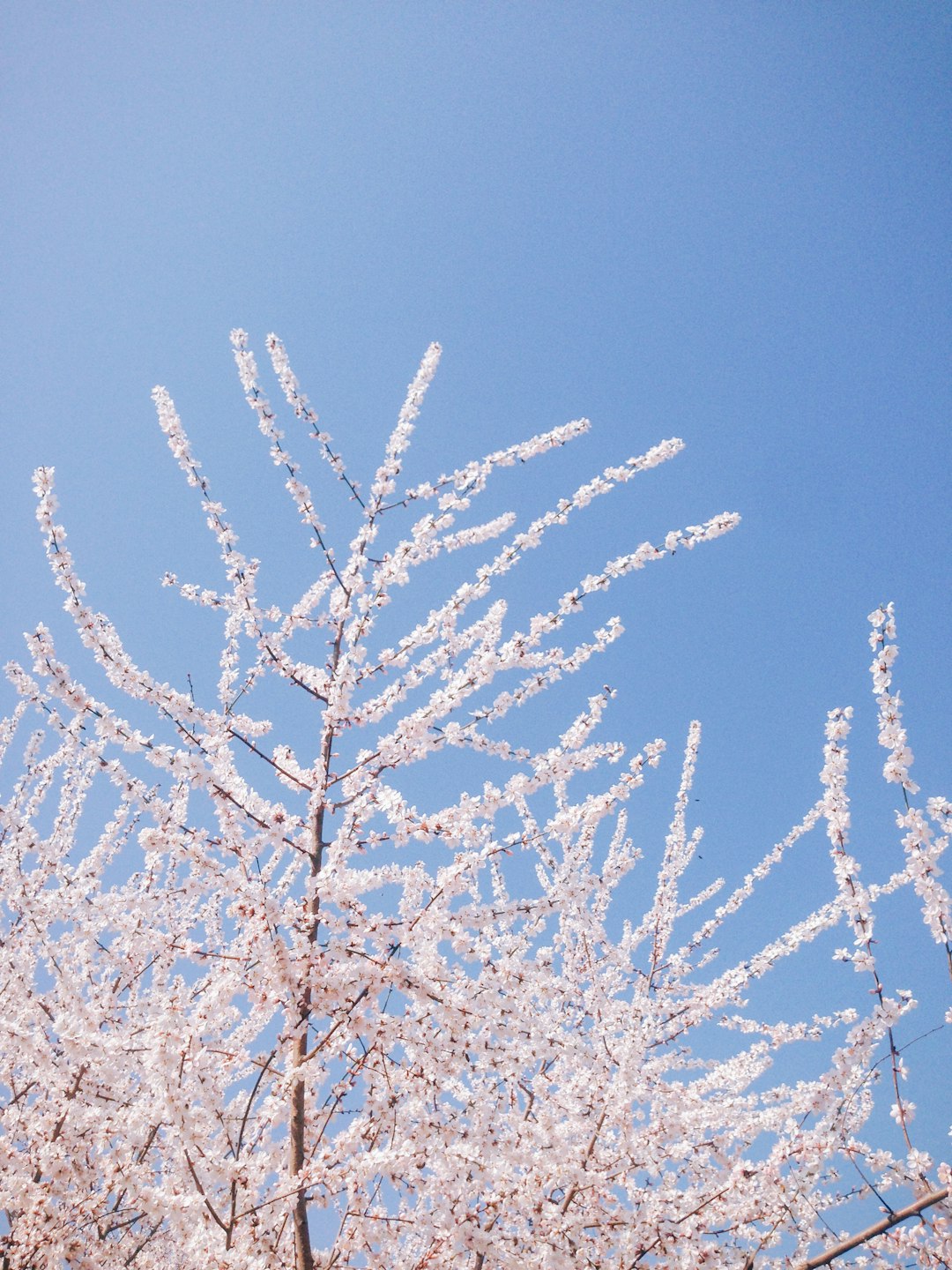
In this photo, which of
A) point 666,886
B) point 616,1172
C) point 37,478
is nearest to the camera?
point 37,478

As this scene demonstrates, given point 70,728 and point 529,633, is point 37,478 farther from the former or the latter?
point 529,633

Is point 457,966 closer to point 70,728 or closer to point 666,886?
point 70,728

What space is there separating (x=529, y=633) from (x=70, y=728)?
2791 mm

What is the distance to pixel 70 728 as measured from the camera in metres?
3.71

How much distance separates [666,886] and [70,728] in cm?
622

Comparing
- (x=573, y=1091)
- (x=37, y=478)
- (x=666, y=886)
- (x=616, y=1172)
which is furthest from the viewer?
(x=666, y=886)

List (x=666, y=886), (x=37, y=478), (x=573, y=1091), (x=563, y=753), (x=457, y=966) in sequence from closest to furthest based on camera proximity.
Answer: (x=37, y=478), (x=457, y=966), (x=563, y=753), (x=573, y=1091), (x=666, y=886)

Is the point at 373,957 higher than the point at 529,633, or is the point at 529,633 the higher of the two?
the point at 529,633

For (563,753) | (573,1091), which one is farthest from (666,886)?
(563,753)

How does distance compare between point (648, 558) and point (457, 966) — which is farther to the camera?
point (648, 558)

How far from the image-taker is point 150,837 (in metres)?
3.47

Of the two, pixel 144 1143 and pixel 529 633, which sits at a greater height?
pixel 529 633

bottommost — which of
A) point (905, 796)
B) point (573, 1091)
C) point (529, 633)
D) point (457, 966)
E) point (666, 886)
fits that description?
point (573, 1091)

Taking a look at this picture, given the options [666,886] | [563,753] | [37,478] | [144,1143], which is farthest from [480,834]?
[666,886]
